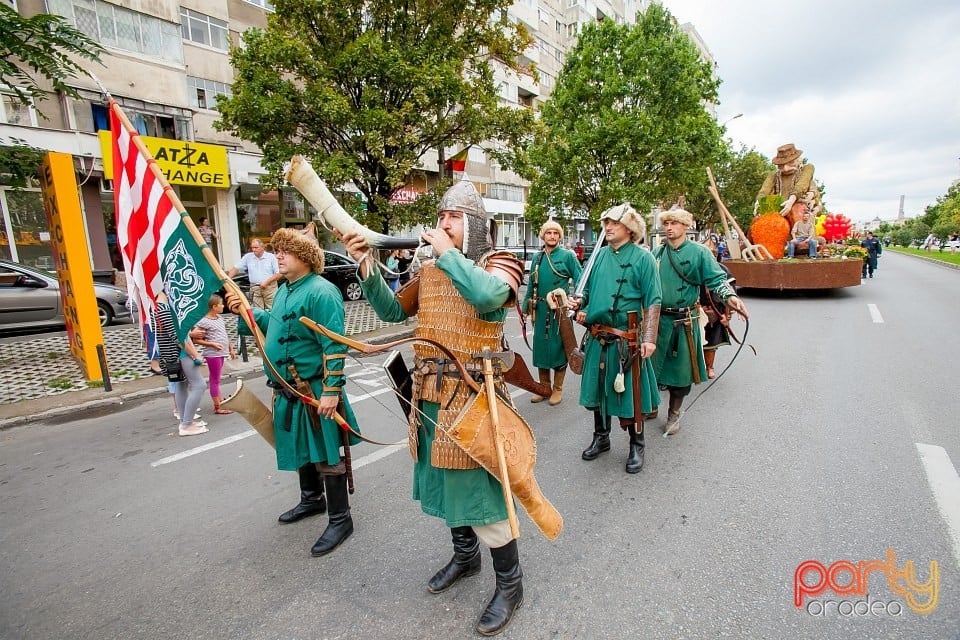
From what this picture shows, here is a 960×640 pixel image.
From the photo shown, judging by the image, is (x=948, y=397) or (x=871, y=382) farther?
(x=871, y=382)

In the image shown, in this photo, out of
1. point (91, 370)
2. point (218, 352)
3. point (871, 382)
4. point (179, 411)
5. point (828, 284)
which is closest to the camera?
point (179, 411)

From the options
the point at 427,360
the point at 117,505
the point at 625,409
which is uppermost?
the point at 427,360

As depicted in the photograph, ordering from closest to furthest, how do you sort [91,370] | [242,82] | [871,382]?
1. [871,382]
2. [91,370]
3. [242,82]

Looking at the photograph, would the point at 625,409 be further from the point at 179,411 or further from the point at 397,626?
the point at 179,411

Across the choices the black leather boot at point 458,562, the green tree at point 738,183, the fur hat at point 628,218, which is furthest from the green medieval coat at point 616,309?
the green tree at point 738,183

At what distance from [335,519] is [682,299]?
3.44 m

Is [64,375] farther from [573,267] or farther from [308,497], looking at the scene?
[573,267]

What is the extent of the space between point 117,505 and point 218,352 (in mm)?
2044

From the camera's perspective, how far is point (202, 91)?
16188 millimetres

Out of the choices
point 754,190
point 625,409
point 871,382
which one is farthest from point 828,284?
point 754,190

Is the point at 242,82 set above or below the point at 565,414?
above

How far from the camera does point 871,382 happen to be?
5.67m

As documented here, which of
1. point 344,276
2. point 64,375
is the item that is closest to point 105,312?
point 64,375

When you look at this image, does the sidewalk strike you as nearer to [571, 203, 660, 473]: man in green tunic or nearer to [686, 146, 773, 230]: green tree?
[571, 203, 660, 473]: man in green tunic
